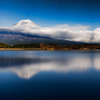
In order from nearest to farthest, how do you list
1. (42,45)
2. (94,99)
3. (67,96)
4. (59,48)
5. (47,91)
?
(94,99) < (67,96) < (47,91) < (42,45) < (59,48)

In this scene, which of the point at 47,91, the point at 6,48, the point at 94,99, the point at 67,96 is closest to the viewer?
the point at 94,99

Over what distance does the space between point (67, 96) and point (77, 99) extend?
0.45 m

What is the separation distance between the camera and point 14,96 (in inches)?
195

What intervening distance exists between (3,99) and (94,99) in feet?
11.3

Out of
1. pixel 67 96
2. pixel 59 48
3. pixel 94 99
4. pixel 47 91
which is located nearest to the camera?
pixel 94 99

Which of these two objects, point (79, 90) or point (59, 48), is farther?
point (59, 48)

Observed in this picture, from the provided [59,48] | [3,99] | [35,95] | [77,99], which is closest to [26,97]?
[35,95]

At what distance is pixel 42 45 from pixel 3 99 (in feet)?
485

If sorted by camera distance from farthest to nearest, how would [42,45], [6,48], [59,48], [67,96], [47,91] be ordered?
[59,48] < [42,45] < [6,48] < [47,91] < [67,96]

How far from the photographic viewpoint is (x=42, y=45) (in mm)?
152125

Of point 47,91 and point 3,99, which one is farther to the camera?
point 47,91

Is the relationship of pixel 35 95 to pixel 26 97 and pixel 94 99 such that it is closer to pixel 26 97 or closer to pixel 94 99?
pixel 26 97

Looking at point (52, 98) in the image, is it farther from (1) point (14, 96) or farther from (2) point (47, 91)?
(1) point (14, 96)

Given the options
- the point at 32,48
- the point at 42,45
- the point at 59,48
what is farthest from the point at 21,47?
the point at 59,48
